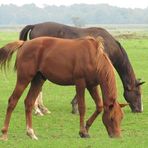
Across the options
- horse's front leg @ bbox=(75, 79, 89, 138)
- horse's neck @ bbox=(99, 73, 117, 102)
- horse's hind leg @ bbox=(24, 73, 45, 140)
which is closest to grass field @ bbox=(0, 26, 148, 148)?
horse's front leg @ bbox=(75, 79, 89, 138)

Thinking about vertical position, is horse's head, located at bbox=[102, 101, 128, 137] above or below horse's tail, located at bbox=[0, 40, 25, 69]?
below

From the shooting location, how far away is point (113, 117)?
9.91m

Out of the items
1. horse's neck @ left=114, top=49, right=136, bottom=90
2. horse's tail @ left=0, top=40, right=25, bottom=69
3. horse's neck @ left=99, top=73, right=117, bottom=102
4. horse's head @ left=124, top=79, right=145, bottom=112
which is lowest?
horse's head @ left=124, top=79, right=145, bottom=112

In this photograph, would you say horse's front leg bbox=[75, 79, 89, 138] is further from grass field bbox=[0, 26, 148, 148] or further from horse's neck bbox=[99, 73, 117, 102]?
horse's neck bbox=[99, 73, 117, 102]

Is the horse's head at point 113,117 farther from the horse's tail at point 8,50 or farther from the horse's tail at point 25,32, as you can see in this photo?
the horse's tail at point 25,32

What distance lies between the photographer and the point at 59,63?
33.5 ft

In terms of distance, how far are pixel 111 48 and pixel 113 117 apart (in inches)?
172

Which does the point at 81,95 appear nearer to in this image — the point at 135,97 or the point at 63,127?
the point at 63,127

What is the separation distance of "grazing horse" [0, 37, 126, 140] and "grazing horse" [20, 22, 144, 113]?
3.80m

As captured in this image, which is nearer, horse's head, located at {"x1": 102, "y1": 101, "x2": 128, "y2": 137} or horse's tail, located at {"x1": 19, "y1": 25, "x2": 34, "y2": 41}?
horse's head, located at {"x1": 102, "y1": 101, "x2": 128, "y2": 137}

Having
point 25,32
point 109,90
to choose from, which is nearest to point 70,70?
point 109,90

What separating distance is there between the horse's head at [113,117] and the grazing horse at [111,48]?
419 cm

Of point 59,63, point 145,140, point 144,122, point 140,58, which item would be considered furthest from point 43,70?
point 140,58

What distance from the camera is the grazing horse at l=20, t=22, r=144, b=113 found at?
46.1 ft
